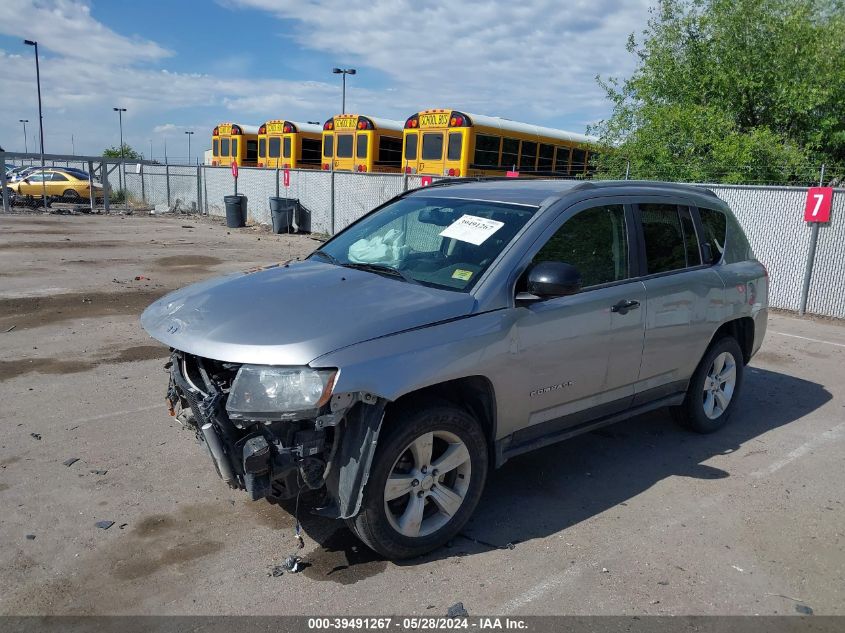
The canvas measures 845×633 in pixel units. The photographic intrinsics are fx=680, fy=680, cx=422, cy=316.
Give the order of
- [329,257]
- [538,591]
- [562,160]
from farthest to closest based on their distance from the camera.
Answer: [562,160]
[329,257]
[538,591]

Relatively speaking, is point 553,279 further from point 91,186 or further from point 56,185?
point 56,185

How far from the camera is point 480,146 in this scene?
1823 cm

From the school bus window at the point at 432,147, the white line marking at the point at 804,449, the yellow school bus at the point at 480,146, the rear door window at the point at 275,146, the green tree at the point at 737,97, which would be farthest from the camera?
the rear door window at the point at 275,146

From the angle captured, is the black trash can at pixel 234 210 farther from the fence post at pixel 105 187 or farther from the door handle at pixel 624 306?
the door handle at pixel 624 306

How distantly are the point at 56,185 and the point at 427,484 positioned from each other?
30301mm

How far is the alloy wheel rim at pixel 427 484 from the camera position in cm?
339

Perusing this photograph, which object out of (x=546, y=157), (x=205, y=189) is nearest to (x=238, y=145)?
(x=205, y=189)

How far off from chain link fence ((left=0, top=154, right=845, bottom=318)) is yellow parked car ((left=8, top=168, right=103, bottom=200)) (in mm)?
1801

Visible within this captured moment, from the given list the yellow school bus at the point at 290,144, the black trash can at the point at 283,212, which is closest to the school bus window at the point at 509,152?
the black trash can at the point at 283,212

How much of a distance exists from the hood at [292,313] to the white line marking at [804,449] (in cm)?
279

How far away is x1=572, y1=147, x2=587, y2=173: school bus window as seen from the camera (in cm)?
Answer: 2147

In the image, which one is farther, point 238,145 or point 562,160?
point 238,145

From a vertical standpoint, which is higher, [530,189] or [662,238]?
[530,189]

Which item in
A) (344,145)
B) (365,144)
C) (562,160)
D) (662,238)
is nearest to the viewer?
(662,238)
